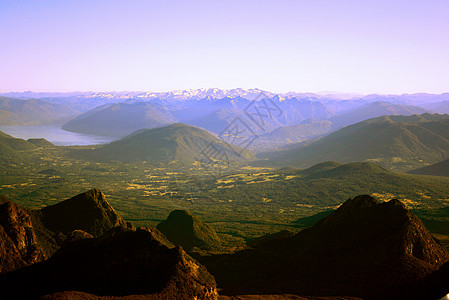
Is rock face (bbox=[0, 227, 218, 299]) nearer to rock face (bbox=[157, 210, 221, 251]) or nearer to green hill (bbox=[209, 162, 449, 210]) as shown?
rock face (bbox=[157, 210, 221, 251])

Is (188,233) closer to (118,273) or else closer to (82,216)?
(82,216)

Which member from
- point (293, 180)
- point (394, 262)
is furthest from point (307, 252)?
point (293, 180)

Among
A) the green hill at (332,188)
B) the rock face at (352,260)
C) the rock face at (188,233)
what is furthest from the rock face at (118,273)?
the green hill at (332,188)

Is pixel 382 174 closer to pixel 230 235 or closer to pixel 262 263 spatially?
pixel 230 235

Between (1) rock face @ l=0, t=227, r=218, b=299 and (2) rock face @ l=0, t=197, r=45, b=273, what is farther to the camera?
(2) rock face @ l=0, t=197, r=45, b=273

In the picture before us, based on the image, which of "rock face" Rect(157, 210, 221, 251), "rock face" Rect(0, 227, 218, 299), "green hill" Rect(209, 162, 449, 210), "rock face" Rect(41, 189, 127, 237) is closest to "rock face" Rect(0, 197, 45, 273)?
"rock face" Rect(0, 227, 218, 299)

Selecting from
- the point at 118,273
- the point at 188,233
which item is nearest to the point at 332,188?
the point at 188,233
